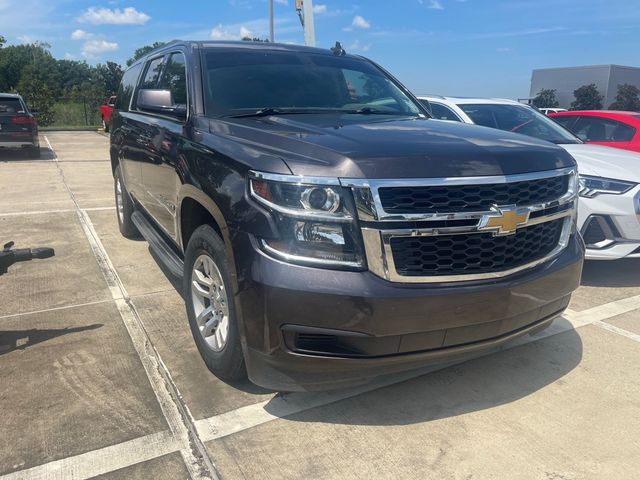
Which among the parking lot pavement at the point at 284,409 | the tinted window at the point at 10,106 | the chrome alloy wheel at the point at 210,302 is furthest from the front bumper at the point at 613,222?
the tinted window at the point at 10,106

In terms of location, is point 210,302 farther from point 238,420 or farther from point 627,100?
point 627,100

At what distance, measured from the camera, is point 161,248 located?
425 centimetres

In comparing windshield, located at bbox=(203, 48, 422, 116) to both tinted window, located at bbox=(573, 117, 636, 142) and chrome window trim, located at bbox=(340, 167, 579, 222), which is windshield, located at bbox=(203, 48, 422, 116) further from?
tinted window, located at bbox=(573, 117, 636, 142)

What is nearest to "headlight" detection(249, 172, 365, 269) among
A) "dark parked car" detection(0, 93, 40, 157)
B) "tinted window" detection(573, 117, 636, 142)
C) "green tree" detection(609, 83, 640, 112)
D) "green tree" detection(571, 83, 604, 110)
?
"tinted window" detection(573, 117, 636, 142)

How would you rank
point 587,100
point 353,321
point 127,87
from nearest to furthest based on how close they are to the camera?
point 353,321 < point 127,87 < point 587,100

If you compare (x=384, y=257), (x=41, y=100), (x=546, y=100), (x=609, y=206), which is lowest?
(x=609, y=206)

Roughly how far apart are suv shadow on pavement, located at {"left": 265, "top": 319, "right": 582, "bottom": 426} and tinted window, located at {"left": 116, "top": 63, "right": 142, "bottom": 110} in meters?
4.07

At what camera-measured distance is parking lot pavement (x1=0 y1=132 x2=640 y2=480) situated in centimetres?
244

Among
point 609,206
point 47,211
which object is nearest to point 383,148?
point 609,206

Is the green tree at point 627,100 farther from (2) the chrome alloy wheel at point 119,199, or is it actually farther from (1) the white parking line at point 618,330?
(2) the chrome alloy wheel at point 119,199

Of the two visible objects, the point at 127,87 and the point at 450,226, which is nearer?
the point at 450,226

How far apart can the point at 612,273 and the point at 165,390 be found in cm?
452

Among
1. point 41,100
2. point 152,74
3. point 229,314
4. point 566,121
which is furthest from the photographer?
point 41,100

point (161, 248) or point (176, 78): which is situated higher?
point (176, 78)
